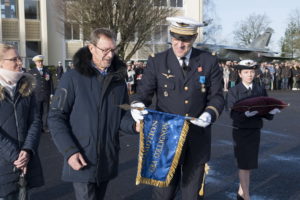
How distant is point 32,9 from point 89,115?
3658 centimetres

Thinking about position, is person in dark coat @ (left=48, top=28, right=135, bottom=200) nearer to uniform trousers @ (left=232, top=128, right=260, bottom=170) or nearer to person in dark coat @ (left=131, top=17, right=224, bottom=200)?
person in dark coat @ (left=131, top=17, right=224, bottom=200)

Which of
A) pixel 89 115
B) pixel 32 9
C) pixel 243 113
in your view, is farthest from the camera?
pixel 32 9

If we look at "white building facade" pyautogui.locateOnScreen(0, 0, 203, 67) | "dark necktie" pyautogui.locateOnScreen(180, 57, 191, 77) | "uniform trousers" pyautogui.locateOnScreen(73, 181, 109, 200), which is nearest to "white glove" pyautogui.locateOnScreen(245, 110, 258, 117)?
"dark necktie" pyautogui.locateOnScreen(180, 57, 191, 77)

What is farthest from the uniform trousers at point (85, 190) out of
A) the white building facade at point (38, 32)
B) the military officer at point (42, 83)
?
the white building facade at point (38, 32)

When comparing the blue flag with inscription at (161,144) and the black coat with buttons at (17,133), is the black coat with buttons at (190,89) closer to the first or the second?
the blue flag with inscription at (161,144)

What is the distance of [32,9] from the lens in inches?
1458

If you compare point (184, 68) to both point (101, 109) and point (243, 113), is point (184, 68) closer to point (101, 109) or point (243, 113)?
point (101, 109)

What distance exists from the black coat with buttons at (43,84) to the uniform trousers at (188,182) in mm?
7271

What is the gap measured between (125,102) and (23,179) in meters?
1.18

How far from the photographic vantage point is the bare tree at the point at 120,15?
24.9 meters

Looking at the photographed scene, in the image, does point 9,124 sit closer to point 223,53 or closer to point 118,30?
point 118,30

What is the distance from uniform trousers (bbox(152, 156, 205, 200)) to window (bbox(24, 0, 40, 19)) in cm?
3631

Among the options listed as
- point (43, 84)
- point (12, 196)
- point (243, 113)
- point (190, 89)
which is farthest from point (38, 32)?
point (190, 89)

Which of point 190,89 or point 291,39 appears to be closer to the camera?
point 190,89
